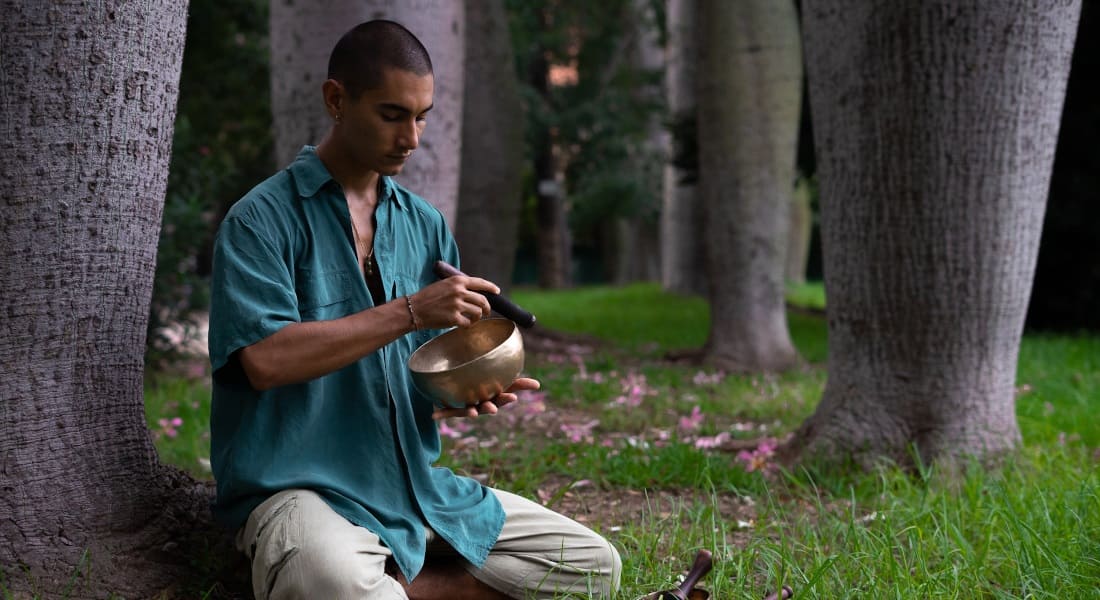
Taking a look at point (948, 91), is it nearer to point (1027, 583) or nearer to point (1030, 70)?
point (1030, 70)

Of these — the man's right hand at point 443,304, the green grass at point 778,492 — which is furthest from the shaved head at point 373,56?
the green grass at point 778,492

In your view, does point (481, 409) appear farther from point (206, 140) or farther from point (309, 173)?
point (206, 140)

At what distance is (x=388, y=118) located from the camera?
101 inches

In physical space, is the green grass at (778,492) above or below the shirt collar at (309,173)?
below

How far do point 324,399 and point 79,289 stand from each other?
73cm

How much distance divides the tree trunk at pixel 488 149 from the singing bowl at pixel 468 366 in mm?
6463

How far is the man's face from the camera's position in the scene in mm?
2545

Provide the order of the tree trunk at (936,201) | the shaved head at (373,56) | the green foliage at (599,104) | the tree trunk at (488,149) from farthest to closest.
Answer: the green foliage at (599,104) → the tree trunk at (488,149) → the tree trunk at (936,201) → the shaved head at (373,56)

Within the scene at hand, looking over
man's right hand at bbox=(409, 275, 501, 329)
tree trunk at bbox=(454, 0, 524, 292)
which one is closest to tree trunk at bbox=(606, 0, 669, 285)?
tree trunk at bbox=(454, 0, 524, 292)

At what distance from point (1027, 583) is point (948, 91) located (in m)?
2.05

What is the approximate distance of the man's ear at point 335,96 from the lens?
2604 millimetres

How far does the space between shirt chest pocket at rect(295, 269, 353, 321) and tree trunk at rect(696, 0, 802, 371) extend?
616 cm

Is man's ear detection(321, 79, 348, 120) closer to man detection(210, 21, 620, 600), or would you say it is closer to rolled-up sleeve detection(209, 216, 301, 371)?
man detection(210, 21, 620, 600)

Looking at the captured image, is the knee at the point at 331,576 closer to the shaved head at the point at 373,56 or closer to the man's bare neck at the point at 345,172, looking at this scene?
the man's bare neck at the point at 345,172
